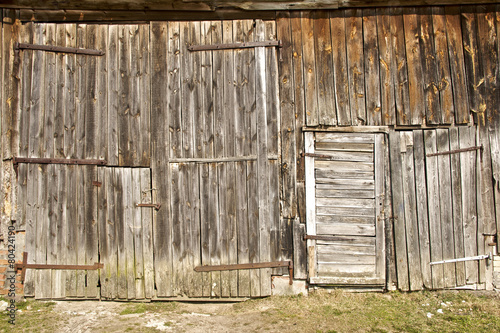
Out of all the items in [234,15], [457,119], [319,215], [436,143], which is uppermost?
[234,15]

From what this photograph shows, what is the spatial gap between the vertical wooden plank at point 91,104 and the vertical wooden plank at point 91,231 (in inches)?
11.7

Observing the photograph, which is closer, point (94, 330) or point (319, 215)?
point (94, 330)

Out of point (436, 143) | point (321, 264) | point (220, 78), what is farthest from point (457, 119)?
point (220, 78)

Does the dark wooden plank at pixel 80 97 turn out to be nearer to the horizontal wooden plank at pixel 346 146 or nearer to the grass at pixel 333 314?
the grass at pixel 333 314

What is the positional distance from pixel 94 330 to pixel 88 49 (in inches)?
146

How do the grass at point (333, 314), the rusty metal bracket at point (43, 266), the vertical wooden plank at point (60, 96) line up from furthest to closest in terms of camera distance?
the vertical wooden plank at point (60, 96) < the rusty metal bracket at point (43, 266) < the grass at point (333, 314)

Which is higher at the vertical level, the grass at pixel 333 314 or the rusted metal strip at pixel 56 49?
the rusted metal strip at pixel 56 49

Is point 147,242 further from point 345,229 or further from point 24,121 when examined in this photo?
point 345,229

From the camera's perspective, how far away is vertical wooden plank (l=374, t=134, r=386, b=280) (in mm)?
5262

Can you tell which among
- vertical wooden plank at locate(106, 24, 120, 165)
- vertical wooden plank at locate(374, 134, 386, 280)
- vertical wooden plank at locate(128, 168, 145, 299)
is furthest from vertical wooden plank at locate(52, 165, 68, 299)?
vertical wooden plank at locate(374, 134, 386, 280)

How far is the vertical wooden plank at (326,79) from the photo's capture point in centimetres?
531

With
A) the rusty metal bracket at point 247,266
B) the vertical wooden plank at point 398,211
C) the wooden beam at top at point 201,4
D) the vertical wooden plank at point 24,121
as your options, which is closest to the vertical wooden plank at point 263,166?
the rusty metal bracket at point 247,266

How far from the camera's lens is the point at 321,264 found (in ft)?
17.2

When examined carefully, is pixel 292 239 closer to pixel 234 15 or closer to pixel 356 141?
pixel 356 141
